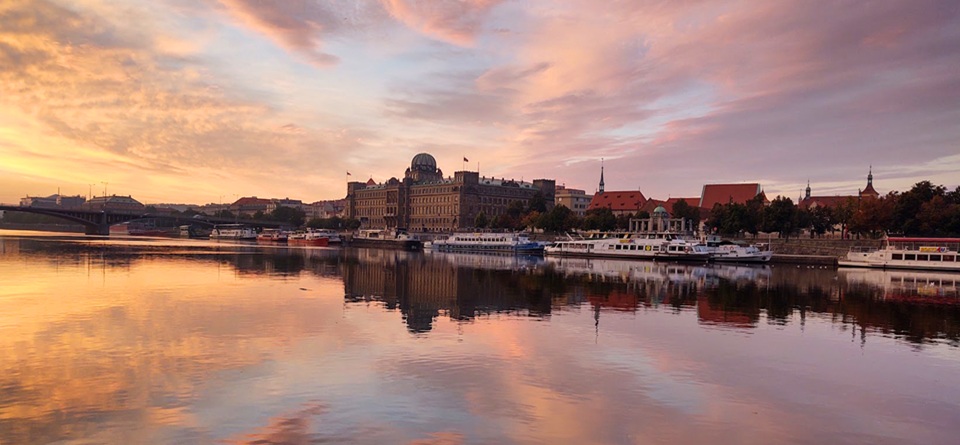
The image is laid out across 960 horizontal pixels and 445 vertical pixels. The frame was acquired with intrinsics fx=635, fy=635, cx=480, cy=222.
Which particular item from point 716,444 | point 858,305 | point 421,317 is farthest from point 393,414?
point 858,305

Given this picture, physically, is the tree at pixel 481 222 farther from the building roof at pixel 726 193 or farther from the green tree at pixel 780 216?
the green tree at pixel 780 216

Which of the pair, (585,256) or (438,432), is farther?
(585,256)

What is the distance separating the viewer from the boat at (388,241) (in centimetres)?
12610

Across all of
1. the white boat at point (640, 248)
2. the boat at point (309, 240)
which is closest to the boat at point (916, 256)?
the white boat at point (640, 248)

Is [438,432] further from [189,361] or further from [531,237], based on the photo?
[531,237]

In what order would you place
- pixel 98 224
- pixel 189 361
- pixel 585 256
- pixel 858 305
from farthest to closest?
pixel 98 224
pixel 585 256
pixel 858 305
pixel 189 361

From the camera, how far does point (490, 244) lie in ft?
359

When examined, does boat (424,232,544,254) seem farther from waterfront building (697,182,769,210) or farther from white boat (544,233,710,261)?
waterfront building (697,182,769,210)

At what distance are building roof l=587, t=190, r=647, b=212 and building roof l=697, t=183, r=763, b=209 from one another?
623 inches

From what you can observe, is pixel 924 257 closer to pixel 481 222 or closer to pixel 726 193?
pixel 726 193

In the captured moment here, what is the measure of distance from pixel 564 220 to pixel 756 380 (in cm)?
11391

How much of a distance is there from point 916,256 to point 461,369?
230ft

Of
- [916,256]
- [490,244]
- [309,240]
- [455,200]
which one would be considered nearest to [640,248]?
[490,244]

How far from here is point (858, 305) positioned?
114 feet
